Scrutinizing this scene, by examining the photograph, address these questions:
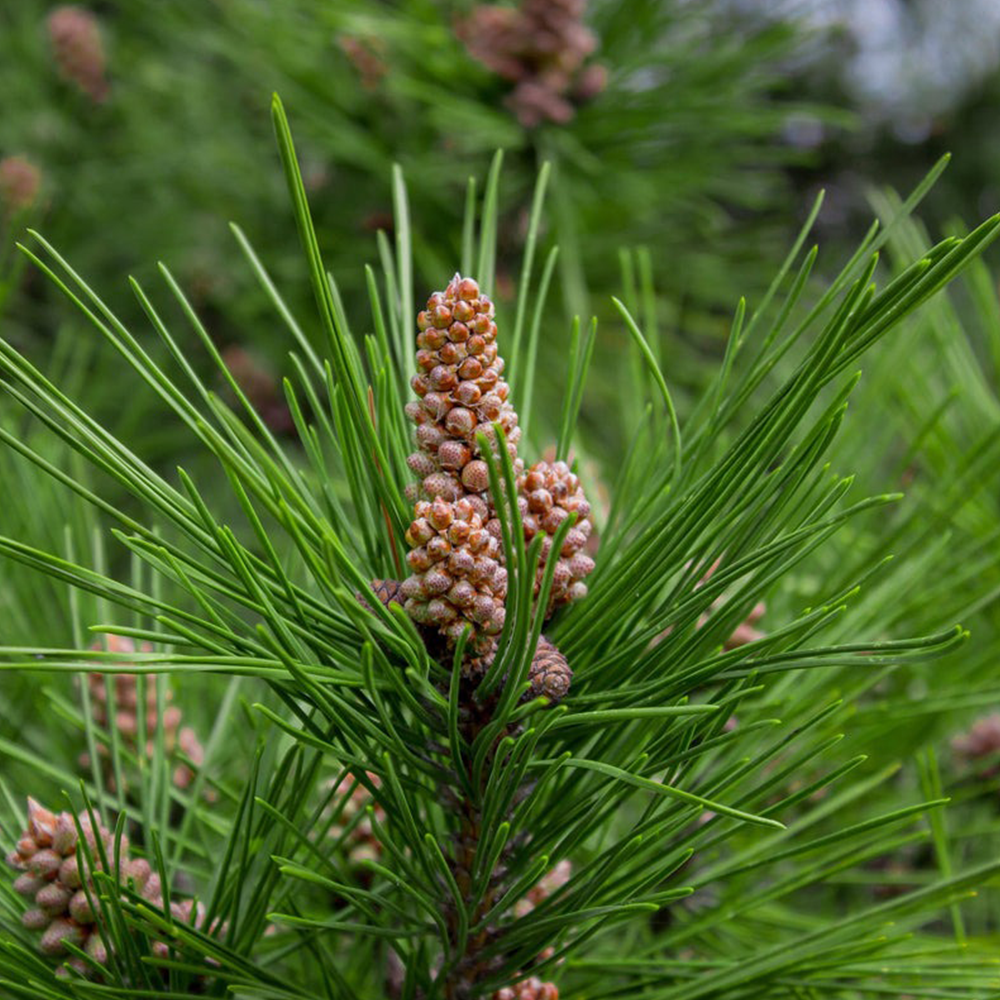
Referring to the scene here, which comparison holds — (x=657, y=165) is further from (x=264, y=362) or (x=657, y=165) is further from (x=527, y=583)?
(x=527, y=583)

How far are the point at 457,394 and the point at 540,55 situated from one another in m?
0.82

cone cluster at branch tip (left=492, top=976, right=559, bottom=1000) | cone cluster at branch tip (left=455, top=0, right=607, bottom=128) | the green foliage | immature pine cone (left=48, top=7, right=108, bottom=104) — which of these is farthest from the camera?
immature pine cone (left=48, top=7, right=108, bottom=104)

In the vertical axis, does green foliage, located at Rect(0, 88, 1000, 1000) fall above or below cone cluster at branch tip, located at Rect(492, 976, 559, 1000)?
above

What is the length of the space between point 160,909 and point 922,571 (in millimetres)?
375

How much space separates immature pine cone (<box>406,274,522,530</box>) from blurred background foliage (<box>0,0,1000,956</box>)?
0.19 m

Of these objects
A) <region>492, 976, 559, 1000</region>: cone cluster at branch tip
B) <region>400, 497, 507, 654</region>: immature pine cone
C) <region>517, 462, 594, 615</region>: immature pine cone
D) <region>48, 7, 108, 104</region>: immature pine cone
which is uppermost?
<region>48, 7, 108, 104</region>: immature pine cone

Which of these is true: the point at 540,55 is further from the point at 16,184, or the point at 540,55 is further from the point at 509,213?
the point at 16,184

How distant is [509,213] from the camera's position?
1202 millimetres

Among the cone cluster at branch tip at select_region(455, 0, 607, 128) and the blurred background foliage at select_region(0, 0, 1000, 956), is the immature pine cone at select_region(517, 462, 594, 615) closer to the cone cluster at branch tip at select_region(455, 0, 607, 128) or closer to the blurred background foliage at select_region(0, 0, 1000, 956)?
the blurred background foliage at select_region(0, 0, 1000, 956)

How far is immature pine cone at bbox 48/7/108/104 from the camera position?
155 centimetres

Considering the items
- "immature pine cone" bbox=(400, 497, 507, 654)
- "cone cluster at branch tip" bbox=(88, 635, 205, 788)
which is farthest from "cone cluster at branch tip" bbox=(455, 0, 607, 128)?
"immature pine cone" bbox=(400, 497, 507, 654)

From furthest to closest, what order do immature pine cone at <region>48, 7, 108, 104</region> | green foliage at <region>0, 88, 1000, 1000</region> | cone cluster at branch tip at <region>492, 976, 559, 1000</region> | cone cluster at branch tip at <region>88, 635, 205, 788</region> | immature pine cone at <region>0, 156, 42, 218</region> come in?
immature pine cone at <region>48, 7, 108, 104</region>, immature pine cone at <region>0, 156, 42, 218</region>, cone cluster at branch tip at <region>88, 635, 205, 788</region>, cone cluster at branch tip at <region>492, 976, 559, 1000</region>, green foliage at <region>0, 88, 1000, 1000</region>

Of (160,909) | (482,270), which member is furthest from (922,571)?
(160,909)

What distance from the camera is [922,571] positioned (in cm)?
57
